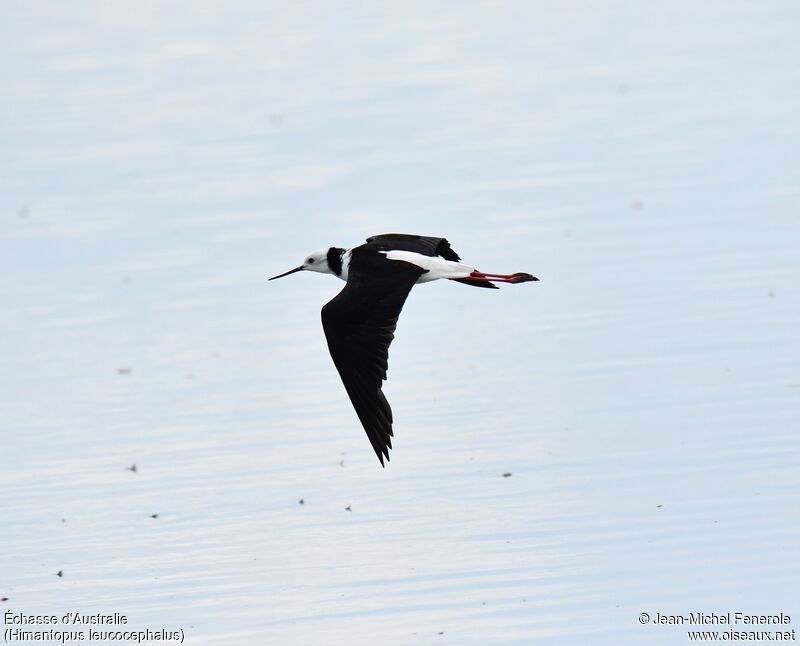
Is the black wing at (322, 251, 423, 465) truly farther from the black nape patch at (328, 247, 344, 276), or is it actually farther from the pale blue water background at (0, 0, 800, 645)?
the black nape patch at (328, 247, 344, 276)

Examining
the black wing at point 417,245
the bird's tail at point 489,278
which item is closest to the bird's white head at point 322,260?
the black wing at point 417,245

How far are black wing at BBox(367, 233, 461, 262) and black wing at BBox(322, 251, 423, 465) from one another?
0.70m

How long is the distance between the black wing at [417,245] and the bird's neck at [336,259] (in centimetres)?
38

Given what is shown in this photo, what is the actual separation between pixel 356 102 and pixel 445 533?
11.9 metres

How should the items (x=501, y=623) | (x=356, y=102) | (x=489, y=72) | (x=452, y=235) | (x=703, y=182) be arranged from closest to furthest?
(x=501, y=623) → (x=452, y=235) → (x=703, y=182) → (x=356, y=102) → (x=489, y=72)

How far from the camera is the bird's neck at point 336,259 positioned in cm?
1097

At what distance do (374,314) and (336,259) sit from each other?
1829 mm

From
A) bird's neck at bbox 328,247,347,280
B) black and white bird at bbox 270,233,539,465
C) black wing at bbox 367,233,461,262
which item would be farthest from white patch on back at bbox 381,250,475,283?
bird's neck at bbox 328,247,347,280

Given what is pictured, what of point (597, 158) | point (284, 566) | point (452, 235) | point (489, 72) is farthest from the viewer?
point (489, 72)

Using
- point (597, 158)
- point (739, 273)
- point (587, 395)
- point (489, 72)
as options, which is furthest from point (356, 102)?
point (587, 395)

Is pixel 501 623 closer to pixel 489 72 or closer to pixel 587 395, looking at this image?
pixel 587 395

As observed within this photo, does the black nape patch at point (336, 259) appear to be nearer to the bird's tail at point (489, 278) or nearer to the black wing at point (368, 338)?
the bird's tail at point (489, 278)

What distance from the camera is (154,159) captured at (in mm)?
18547

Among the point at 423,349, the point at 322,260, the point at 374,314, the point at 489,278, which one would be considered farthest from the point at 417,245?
the point at 423,349
